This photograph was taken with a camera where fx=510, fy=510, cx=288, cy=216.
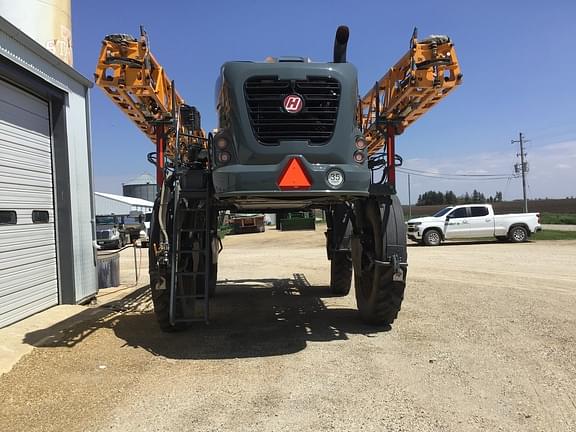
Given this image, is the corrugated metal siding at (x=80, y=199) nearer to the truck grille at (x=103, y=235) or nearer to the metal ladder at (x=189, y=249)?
the metal ladder at (x=189, y=249)

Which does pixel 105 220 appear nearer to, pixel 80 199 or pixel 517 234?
pixel 80 199

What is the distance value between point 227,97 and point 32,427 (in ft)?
11.8

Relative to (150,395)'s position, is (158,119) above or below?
above

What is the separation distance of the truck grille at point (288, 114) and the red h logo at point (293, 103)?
0.04 meters

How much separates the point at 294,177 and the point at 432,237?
60.4ft

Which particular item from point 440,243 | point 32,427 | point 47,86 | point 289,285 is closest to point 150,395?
point 32,427

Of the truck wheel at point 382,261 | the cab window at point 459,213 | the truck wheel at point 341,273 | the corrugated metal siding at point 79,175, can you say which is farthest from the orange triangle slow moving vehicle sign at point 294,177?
the cab window at point 459,213

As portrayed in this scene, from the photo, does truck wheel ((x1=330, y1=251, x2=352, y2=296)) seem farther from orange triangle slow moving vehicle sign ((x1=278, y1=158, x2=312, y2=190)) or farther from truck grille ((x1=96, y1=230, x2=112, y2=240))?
truck grille ((x1=96, y1=230, x2=112, y2=240))

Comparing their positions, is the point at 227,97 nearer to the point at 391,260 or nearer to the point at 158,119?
the point at 158,119

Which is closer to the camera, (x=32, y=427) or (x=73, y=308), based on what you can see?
(x=32, y=427)

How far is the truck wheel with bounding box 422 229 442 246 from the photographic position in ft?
73.5

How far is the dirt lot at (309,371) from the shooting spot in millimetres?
3867

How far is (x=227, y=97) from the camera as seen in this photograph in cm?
560

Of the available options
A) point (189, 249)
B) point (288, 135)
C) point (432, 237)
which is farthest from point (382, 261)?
point (432, 237)
